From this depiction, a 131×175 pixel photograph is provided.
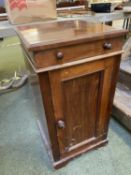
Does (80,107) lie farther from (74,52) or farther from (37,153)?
(37,153)

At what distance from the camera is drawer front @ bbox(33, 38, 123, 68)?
2.28 feet

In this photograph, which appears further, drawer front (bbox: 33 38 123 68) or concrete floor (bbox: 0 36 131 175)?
concrete floor (bbox: 0 36 131 175)

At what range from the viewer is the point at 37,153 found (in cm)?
126

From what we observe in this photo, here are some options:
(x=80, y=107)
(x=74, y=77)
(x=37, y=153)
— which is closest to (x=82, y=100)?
(x=80, y=107)

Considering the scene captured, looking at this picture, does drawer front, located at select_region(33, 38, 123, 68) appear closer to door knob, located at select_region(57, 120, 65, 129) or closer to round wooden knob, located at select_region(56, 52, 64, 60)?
round wooden knob, located at select_region(56, 52, 64, 60)

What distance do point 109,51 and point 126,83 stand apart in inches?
32.9

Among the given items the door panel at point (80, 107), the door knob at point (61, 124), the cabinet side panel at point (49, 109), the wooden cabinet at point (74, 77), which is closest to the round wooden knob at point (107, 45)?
the wooden cabinet at point (74, 77)

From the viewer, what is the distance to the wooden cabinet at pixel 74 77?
715mm

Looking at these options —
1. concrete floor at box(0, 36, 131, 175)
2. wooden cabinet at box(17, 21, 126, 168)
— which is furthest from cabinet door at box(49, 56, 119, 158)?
concrete floor at box(0, 36, 131, 175)

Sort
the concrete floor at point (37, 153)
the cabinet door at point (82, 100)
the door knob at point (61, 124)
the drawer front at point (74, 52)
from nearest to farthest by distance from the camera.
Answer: the drawer front at point (74, 52) < the cabinet door at point (82, 100) < the door knob at point (61, 124) < the concrete floor at point (37, 153)

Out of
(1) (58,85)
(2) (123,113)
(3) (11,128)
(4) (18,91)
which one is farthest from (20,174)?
(4) (18,91)

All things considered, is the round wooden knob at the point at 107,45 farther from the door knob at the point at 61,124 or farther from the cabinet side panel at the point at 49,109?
the door knob at the point at 61,124

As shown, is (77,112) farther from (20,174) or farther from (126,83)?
(126,83)

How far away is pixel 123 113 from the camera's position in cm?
130
